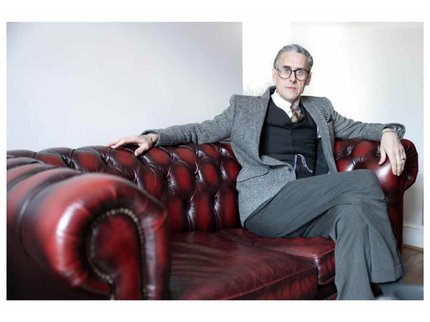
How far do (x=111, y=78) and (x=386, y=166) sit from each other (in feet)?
5.20

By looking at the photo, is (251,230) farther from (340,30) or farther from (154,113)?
(340,30)

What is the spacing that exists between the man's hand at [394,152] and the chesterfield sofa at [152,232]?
1.6 inches

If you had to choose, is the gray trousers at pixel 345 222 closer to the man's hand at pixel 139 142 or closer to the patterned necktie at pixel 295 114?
the patterned necktie at pixel 295 114

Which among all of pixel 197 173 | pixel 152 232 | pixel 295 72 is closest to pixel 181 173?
pixel 197 173

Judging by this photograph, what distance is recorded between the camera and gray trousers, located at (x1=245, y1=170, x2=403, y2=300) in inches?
59.5

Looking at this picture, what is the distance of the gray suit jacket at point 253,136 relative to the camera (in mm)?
1934

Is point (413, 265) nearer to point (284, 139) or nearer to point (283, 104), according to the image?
point (284, 139)

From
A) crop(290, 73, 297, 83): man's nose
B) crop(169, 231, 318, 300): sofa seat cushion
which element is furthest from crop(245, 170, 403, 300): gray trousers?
crop(290, 73, 297, 83): man's nose

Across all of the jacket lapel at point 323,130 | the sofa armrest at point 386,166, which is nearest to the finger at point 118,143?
the jacket lapel at point 323,130

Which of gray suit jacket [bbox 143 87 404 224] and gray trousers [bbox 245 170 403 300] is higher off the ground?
gray suit jacket [bbox 143 87 404 224]

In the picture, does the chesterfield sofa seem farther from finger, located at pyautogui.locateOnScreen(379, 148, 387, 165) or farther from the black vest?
the black vest

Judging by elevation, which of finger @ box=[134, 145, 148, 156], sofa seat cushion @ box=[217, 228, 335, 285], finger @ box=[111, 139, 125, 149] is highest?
finger @ box=[111, 139, 125, 149]

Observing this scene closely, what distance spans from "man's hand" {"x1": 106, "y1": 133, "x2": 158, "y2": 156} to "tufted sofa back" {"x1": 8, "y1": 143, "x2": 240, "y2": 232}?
0.03m

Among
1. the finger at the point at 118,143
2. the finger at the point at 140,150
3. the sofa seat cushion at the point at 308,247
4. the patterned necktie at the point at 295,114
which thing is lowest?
the sofa seat cushion at the point at 308,247
